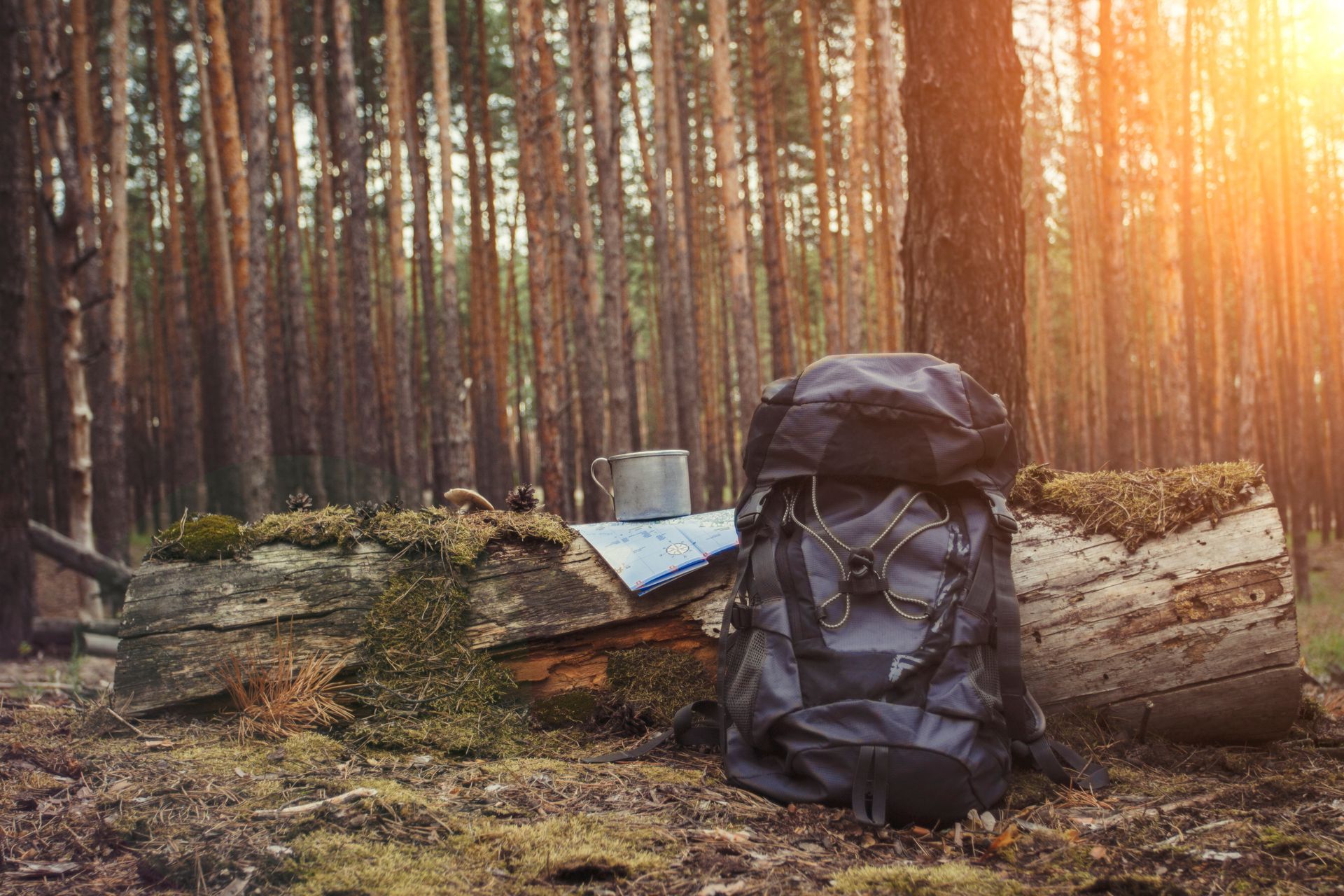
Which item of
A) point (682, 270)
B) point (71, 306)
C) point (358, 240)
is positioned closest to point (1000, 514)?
point (71, 306)

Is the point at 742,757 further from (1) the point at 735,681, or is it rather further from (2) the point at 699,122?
(2) the point at 699,122

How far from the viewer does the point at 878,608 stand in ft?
8.89

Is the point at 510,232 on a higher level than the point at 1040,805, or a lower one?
higher

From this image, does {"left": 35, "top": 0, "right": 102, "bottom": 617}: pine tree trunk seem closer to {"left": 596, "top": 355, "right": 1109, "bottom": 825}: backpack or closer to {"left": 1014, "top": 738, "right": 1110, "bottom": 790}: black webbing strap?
{"left": 596, "top": 355, "right": 1109, "bottom": 825}: backpack

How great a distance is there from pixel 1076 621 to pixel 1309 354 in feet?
47.1

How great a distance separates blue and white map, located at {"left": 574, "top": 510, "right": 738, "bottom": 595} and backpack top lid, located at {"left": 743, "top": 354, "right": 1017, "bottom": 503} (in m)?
0.55

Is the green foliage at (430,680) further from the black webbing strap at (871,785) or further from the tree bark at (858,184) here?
the tree bark at (858,184)

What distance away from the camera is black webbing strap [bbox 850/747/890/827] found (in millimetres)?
2432

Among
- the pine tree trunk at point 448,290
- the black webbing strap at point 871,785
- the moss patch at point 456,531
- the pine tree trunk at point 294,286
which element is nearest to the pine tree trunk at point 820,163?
the pine tree trunk at point 448,290

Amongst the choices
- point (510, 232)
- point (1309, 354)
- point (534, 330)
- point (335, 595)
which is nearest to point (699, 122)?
point (510, 232)

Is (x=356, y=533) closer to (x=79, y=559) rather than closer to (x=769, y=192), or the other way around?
(x=79, y=559)

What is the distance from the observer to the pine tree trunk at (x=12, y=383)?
21.0ft

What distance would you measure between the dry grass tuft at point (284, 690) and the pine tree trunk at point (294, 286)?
1017cm

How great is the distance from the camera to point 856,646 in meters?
2.64
